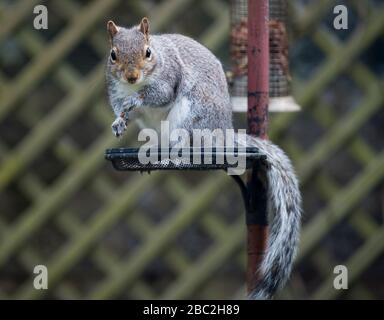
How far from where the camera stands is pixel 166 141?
5.73 feet

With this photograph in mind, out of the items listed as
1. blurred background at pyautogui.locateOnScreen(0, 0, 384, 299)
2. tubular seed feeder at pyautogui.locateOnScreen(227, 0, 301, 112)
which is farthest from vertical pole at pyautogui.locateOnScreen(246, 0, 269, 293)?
blurred background at pyautogui.locateOnScreen(0, 0, 384, 299)

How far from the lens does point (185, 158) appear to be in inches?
60.6

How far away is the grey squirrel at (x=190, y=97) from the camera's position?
158 centimetres

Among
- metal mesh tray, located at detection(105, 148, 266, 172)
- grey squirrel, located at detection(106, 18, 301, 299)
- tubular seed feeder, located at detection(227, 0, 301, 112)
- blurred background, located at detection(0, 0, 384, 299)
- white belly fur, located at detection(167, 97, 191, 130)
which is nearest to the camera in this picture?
metal mesh tray, located at detection(105, 148, 266, 172)

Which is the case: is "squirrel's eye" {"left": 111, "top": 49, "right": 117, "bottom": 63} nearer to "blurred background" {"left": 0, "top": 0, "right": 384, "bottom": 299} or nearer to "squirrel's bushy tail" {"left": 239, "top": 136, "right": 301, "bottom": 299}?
"squirrel's bushy tail" {"left": 239, "top": 136, "right": 301, "bottom": 299}

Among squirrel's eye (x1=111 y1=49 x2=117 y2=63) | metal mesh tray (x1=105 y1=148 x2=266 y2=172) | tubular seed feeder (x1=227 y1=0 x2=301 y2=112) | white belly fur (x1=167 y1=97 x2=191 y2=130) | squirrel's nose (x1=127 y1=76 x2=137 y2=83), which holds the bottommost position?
metal mesh tray (x1=105 y1=148 x2=266 y2=172)

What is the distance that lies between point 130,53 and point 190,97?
0.22 m

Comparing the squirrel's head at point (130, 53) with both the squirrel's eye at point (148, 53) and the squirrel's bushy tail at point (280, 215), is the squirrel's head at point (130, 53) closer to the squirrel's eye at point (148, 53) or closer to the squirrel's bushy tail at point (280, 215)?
the squirrel's eye at point (148, 53)

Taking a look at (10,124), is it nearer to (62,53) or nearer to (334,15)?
(62,53)

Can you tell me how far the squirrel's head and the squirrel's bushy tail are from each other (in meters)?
0.23

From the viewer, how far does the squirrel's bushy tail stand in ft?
5.27

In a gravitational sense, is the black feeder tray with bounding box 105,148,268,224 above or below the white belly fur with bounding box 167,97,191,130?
below

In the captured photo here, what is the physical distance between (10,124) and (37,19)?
0.52 meters
